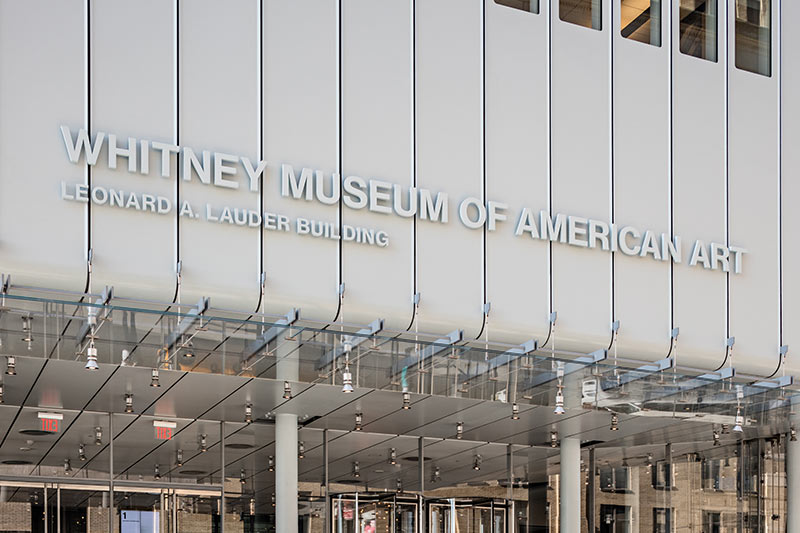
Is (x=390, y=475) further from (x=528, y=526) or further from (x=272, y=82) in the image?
(x=272, y=82)

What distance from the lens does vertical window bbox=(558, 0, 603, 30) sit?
14312 millimetres

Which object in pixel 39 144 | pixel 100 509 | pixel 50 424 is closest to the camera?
pixel 39 144

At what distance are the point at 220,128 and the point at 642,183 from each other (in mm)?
5548

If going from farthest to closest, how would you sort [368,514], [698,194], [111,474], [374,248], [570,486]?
[570,486] → [368,514] → [111,474] → [698,194] → [374,248]

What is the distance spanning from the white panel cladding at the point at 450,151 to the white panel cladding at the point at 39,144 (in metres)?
3.83

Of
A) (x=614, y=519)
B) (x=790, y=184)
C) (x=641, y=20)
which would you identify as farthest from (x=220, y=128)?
(x=614, y=519)

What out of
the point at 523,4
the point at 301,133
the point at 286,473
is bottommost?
the point at 286,473

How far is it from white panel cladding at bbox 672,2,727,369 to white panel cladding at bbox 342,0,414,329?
12.7ft

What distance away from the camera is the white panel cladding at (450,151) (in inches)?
505

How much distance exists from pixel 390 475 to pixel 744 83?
801 cm

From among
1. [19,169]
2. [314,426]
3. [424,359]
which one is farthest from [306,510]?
[19,169]

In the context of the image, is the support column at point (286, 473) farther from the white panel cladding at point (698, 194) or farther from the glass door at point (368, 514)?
the white panel cladding at point (698, 194)

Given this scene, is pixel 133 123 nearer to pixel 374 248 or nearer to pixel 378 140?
pixel 378 140

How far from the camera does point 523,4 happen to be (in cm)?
1401
